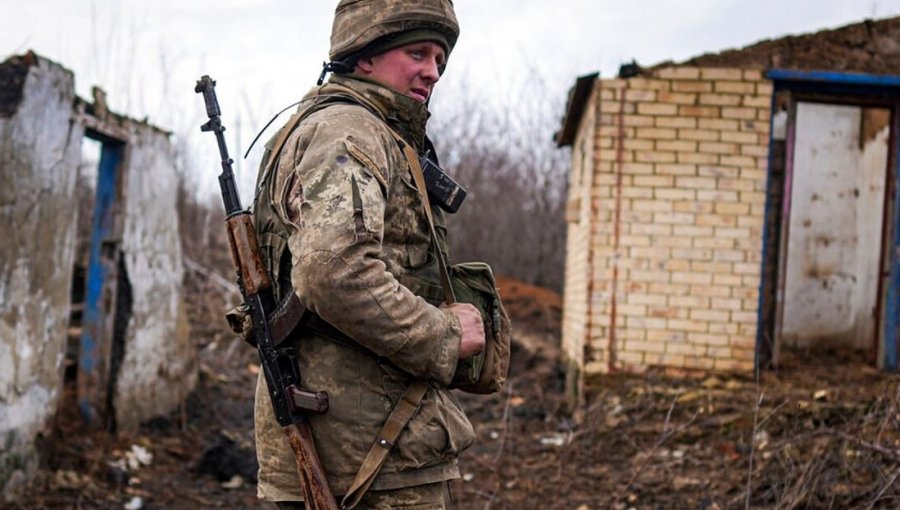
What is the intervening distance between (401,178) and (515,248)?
14892 mm

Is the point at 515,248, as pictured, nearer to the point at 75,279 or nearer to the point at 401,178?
the point at 75,279

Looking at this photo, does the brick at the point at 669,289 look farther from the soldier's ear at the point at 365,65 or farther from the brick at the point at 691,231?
the soldier's ear at the point at 365,65

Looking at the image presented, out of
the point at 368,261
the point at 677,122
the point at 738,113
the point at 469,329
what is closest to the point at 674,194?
the point at 677,122

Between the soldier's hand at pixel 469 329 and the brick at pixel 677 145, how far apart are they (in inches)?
193

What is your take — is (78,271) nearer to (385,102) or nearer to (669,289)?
(669,289)

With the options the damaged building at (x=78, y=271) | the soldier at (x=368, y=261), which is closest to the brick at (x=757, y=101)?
the damaged building at (x=78, y=271)

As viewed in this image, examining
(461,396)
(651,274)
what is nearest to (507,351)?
(651,274)

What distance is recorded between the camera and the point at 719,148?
6.58m

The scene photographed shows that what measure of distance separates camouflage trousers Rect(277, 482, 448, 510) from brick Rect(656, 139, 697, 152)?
5.07 metres

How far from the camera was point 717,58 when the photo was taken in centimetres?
672

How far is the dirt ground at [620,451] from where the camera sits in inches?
158

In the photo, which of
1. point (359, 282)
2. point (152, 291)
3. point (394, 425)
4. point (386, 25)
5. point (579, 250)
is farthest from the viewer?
point (579, 250)

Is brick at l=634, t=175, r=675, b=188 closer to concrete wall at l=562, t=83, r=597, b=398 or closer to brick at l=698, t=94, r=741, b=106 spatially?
concrete wall at l=562, t=83, r=597, b=398

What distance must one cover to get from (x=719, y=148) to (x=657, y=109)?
1.80 ft
